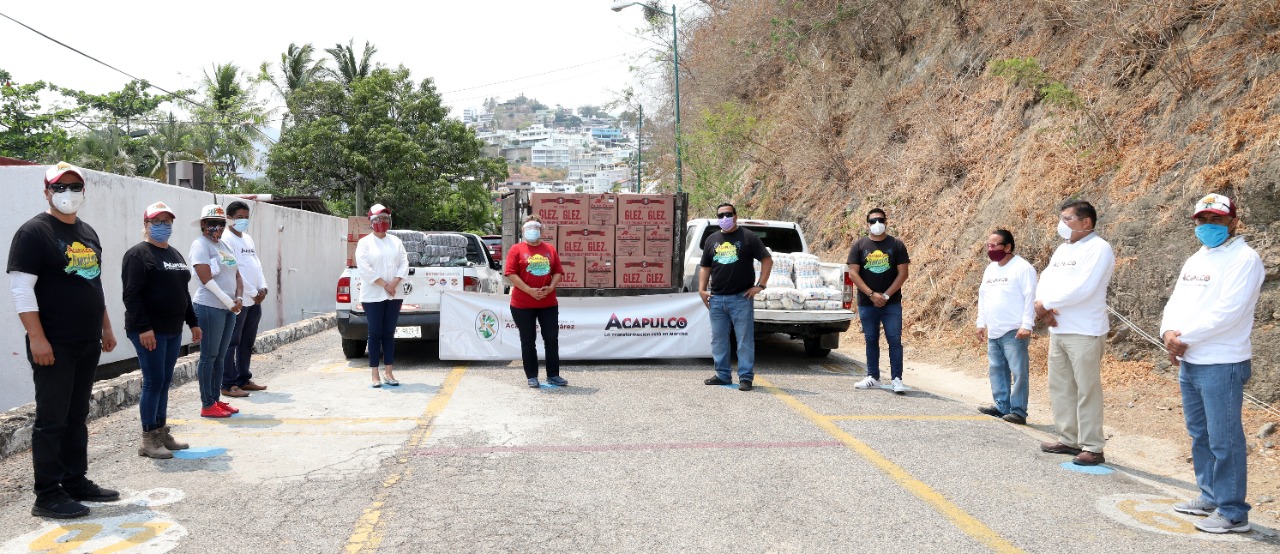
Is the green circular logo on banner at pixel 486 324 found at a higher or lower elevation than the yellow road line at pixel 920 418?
higher

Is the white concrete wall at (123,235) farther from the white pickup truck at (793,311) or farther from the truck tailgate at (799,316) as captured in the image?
the truck tailgate at (799,316)

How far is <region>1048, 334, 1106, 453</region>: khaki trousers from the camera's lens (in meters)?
5.98

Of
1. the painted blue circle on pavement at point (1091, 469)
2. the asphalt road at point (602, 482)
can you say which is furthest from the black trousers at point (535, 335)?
the painted blue circle on pavement at point (1091, 469)

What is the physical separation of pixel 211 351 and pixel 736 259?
498 centimetres

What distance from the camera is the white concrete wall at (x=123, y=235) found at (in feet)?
29.8

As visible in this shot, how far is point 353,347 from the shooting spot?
11.1 m

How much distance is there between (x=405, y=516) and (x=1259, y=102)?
973 centimetres

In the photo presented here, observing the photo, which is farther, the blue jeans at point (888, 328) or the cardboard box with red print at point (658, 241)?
the cardboard box with red print at point (658, 241)

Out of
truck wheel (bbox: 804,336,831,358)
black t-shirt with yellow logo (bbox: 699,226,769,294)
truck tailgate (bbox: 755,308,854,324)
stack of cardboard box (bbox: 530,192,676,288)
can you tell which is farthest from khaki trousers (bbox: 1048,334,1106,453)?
stack of cardboard box (bbox: 530,192,676,288)

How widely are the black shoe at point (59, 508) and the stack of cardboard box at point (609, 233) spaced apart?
755cm

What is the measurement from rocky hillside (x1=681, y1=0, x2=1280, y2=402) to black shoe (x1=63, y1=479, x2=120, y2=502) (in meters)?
8.61

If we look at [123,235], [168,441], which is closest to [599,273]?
[123,235]

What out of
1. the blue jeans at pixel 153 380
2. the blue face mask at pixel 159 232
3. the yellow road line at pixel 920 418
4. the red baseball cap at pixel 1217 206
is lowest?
the yellow road line at pixel 920 418

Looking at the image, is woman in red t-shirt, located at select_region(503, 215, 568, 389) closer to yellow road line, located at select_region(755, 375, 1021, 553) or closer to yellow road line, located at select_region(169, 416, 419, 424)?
yellow road line, located at select_region(169, 416, 419, 424)
